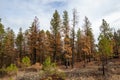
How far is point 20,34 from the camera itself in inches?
2894

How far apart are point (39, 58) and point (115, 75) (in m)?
39.4

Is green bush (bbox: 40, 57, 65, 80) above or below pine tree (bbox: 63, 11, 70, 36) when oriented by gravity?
below

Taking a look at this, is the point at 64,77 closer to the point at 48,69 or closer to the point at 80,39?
the point at 48,69

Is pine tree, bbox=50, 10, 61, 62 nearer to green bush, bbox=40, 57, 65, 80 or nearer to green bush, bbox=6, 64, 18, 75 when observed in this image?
green bush, bbox=6, 64, 18, 75

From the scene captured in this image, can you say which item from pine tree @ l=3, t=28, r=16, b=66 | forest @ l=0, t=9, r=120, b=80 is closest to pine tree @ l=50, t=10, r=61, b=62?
forest @ l=0, t=9, r=120, b=80

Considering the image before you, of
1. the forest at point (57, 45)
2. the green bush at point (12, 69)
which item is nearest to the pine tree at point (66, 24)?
the forest at point (57, 45)

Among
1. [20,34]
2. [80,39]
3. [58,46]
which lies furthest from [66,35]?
[20,34]

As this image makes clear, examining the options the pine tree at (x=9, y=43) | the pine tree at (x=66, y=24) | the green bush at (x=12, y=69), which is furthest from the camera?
the pine tree at (x=9, y=43)

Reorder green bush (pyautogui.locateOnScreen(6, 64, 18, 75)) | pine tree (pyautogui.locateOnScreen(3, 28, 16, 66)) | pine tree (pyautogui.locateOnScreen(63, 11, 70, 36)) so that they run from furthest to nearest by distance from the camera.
Answer: pine tree (pyautogui.locateOnScreen(3, 28, 16, 66)) < pine tree (pyautogui.locateOnScreen(63, 11, 70, 36)) < green bush (pyautogui.locateOnScreen(6, 64, 18, 75))

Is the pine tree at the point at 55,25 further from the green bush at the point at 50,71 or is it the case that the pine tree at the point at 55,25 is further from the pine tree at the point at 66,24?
the green bush at the point at 50,71

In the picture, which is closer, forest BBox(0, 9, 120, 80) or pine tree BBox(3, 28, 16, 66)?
forest BBox(0, 9, 120, 80)

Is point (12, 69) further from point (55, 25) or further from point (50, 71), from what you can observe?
point (55, 25)

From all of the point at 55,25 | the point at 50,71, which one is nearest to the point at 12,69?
the point at 50,71

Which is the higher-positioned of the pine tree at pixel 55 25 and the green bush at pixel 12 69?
the pine tree at pixel 55 25
